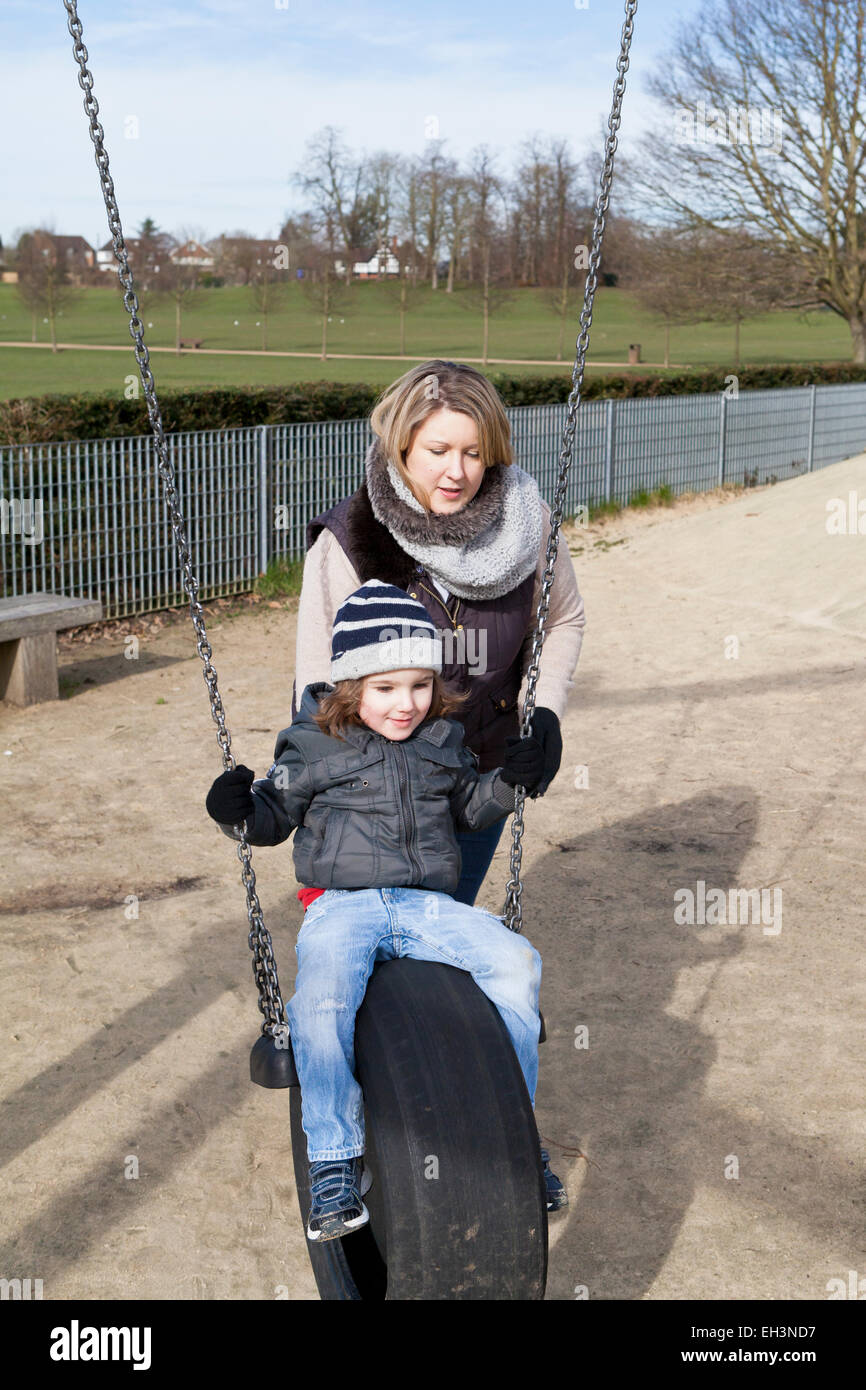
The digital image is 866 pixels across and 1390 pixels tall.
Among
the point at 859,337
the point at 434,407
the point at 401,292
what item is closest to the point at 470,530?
the point at 434,407

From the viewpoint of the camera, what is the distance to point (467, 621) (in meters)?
3.38

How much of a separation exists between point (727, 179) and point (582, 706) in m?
27.3

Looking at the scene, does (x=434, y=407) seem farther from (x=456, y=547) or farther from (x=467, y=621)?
(x=467, y=621)

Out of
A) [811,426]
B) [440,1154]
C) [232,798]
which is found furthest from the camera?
[811,426]

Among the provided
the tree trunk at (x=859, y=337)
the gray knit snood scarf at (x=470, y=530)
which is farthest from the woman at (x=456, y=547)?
the tree trunk at (x=859, y=337)

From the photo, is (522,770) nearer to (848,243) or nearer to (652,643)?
(652,643)

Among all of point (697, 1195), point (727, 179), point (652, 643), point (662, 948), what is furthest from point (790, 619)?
point (727, 179)

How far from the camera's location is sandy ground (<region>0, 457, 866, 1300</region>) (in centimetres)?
348

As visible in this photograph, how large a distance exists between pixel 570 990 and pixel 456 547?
2.18 metres

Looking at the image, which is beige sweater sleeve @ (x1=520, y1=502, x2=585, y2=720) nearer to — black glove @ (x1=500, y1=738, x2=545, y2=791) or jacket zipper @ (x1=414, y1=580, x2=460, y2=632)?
jacket zipper @ (x1=414, y1=580, x2=460, y2=632)

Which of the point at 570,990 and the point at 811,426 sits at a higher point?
the point at 811,426

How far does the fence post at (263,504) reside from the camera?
11.2m

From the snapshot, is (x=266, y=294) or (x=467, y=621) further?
(x=266, y=294)

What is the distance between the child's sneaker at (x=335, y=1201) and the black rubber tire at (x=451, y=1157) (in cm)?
4
